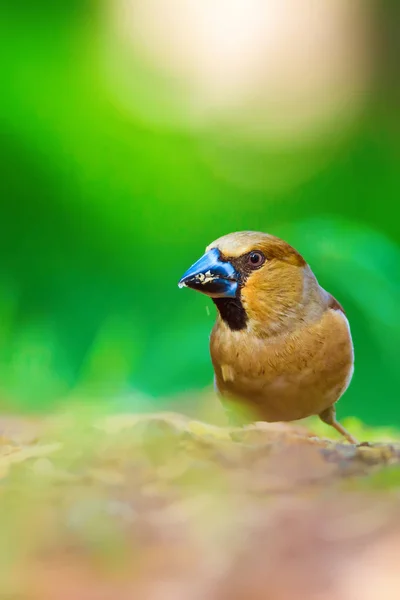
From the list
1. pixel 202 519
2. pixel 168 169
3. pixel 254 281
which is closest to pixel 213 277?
pixel 254 281

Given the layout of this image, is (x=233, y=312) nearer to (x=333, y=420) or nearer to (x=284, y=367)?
(x=284, y=367)

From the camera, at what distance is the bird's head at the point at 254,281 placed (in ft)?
3.98

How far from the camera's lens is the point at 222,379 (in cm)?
127

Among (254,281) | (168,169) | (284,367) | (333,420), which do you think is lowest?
(333,420)

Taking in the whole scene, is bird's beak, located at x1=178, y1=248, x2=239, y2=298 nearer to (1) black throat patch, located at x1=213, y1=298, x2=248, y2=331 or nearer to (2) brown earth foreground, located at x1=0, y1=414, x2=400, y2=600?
(1) black throat patch, located at x1=213, y1=298, x2=248, y2=331

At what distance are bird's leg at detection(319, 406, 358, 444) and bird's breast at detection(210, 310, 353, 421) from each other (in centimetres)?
12

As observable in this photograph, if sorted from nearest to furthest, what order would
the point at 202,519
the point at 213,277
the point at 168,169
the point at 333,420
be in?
the point at 202,519 < the point at 213,277 < the point at 333,420 < the point at 168,169

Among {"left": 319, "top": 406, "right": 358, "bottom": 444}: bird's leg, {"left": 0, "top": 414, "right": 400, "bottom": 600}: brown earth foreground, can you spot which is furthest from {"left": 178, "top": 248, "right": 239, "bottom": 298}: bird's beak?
{"left": 319, "top": 406, "right": 358, "bottom": 444}: bird's leg

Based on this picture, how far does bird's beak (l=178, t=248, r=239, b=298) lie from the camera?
119 cm

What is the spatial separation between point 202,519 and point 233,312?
402mm

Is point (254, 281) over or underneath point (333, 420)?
over

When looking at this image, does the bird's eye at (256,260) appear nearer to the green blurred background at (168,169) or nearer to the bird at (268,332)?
the bird at (268,332)

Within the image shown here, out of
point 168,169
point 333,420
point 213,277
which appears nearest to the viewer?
point 213,277

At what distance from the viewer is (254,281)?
1.23 meters
